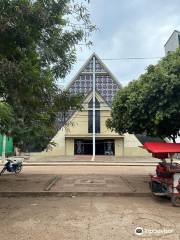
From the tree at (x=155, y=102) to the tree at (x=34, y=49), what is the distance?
348 centimetres

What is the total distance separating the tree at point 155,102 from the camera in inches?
572

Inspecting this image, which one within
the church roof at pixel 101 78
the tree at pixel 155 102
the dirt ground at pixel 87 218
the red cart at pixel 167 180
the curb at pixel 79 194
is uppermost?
the church roof at pixel 101 78

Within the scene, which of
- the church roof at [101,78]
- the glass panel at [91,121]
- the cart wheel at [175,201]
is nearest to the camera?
the cart wheel at [175,201]

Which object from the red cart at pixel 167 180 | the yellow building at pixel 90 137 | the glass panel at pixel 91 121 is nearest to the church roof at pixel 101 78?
the yellow building at pixel 90 137

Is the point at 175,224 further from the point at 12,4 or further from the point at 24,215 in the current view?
the point at 12,4

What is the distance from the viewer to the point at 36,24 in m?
9.41

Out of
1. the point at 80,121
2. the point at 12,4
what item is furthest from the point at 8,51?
the point at 80,121

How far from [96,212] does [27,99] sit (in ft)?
11.6

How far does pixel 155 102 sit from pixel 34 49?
5.57 metres

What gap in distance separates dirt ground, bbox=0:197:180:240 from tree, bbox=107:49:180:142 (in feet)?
11.0

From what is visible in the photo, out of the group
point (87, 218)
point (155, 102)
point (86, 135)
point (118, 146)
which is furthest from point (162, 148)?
point (118, 146)

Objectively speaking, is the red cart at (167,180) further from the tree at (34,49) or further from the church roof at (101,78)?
the church roof at (101,78)

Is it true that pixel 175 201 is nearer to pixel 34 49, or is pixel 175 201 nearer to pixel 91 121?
pixel 34 49

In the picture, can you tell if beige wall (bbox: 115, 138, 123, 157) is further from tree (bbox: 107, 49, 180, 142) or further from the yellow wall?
tree (bbox: 107, 49, 180, 142)
